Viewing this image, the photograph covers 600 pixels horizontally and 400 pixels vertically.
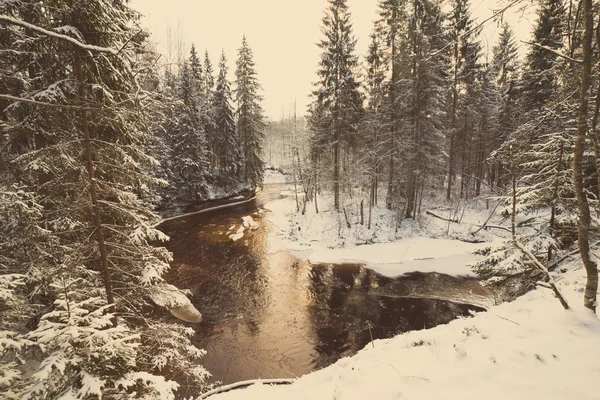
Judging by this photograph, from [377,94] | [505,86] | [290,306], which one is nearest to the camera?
[290,306]

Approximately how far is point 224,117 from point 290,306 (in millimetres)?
31120

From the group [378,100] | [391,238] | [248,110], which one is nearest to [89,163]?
[391,238]

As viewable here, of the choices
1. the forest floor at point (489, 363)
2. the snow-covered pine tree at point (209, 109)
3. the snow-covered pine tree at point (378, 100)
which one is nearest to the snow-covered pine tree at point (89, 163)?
the forest floor at point (489, 363)

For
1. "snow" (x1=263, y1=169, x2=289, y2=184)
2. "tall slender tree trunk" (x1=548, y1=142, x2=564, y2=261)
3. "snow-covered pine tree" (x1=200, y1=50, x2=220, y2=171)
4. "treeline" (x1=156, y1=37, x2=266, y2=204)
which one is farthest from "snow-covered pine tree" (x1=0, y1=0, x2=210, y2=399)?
"snow" (x1=263, y1=169, x2=289, y2=184)

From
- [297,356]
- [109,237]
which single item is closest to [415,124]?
[297,356]

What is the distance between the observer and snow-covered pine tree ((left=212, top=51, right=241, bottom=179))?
1464 inches

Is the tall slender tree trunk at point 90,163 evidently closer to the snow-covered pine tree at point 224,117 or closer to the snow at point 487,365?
the snow at point 487,365

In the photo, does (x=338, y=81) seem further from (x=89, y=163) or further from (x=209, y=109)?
(x=89, y=163)

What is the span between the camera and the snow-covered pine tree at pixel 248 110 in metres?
36.6

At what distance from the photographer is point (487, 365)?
13.6 feet

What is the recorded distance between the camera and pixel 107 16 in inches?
225

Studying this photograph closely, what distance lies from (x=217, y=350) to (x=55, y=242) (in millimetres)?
A: 6828

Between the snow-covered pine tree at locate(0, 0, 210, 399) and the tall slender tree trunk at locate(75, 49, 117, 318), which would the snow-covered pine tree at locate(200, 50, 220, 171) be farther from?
the tall slender tree trunk at locate(75, 49, 117, 318)

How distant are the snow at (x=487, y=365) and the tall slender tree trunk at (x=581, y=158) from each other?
62 centimetres
